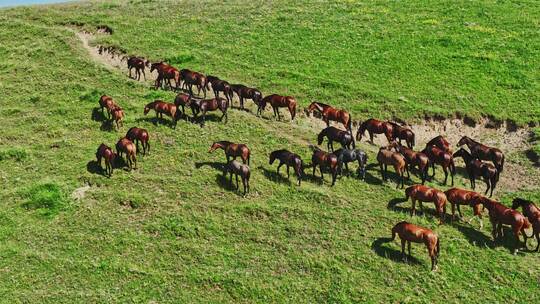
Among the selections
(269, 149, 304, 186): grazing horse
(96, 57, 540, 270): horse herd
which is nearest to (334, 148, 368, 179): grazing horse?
(96, 57, 540, 270): horse herd

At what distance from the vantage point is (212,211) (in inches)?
806

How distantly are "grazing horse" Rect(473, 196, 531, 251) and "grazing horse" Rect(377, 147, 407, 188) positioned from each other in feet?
11.4

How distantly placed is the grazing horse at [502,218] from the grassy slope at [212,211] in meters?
0.53

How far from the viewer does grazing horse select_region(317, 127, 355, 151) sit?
2439cm

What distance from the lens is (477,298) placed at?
17328 mm

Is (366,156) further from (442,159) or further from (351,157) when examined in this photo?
(442,159)

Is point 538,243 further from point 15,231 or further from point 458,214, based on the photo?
point 15,231

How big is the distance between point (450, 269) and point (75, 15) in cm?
3539

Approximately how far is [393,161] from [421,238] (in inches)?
207

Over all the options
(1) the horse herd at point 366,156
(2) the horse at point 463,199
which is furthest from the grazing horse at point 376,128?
(2) the horse at point 463,199

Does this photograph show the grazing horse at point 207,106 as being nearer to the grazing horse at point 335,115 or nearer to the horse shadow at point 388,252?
the grazing horse at point 335,115

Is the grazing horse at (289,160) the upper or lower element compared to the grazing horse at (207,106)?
lower

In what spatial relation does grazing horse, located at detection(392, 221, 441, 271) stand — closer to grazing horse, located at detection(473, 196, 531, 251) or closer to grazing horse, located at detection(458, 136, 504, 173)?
grazing horse, located at detection(473, 196, 531, 251)

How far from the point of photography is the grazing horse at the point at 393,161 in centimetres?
2253
